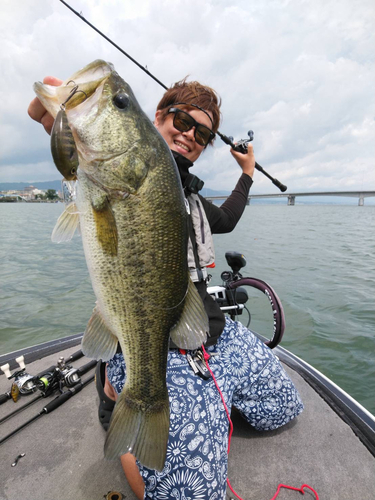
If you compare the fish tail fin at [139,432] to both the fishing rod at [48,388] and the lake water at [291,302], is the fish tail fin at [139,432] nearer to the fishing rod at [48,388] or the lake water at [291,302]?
the fishing rod at [48,388]

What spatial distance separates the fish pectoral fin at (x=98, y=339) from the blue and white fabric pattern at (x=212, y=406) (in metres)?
0.59

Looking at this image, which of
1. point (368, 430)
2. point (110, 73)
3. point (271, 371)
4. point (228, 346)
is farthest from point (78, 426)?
point (110, 73)

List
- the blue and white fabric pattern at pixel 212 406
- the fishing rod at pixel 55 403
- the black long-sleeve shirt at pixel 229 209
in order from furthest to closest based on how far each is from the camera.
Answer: the black long-sleeve shirt at pixel 229 209
the fishing rod at pixel 55 403
the blue and white fabric pattern at pixel 212 406

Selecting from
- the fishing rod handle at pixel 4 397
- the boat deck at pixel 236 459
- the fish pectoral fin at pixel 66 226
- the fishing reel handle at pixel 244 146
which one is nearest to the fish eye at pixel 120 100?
the fish pectoral fin at pixel 66 226

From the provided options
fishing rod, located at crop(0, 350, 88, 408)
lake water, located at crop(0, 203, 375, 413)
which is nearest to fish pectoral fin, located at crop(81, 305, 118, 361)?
fishing rod, located at crop(0, 350, 88, 408)

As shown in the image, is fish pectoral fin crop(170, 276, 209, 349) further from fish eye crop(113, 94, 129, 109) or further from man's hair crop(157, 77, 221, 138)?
man's hair crop(157, 77, 221, 138)

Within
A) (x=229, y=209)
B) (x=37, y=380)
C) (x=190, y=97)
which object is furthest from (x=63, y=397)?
(x=190, y=97)

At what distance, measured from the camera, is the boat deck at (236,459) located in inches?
94.7

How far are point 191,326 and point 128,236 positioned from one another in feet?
2.28

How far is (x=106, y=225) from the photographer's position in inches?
63.1

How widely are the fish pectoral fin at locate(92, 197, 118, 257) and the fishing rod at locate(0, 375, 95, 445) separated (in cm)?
239

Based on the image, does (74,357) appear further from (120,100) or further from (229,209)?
(120,100)

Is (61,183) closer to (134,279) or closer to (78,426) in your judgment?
(134,279)

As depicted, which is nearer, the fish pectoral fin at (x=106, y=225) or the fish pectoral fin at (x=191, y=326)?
the fish pectoral fin at (x=106, y=225)
